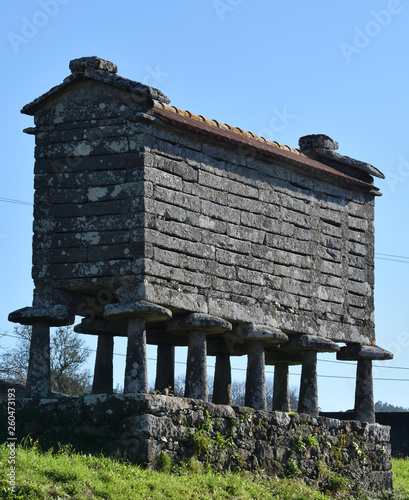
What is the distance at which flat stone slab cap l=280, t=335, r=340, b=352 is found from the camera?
1465 cm

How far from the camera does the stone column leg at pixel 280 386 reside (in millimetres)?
16188

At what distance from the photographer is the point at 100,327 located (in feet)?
45.7

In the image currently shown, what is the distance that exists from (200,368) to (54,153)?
332 cm

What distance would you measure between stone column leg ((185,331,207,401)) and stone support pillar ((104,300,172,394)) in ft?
2.59

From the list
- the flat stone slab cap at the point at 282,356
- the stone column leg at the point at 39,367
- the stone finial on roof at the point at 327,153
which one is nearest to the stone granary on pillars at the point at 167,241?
the stone column leg at the point at 39,367

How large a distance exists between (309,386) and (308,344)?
678 millimetres

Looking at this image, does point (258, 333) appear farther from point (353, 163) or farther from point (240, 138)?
point (353, 163)

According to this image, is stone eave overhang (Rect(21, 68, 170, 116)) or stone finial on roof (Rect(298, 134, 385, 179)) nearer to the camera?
stone eave overhang (Rect(21, 68, 170, 116))

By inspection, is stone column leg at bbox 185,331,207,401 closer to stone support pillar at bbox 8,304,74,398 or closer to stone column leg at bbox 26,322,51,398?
stone support pillar at bbox 8,304,74,398

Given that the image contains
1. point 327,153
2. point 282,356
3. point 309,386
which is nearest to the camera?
point 309,386

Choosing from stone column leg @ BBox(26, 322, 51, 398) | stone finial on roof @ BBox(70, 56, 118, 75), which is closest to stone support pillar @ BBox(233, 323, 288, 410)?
stone column leg @ BBox(26, 322, 51, 398)

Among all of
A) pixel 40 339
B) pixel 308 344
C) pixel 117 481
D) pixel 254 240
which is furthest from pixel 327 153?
pixel 117 481

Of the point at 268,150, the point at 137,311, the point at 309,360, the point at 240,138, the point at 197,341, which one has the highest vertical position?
the point at 240,138

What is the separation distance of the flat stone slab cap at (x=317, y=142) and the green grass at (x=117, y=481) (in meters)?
5.79
